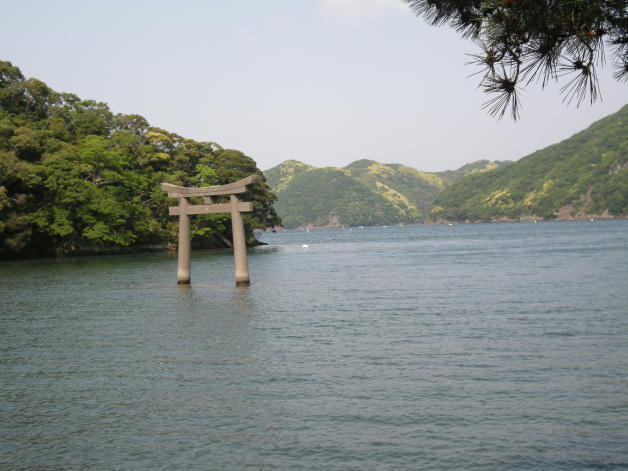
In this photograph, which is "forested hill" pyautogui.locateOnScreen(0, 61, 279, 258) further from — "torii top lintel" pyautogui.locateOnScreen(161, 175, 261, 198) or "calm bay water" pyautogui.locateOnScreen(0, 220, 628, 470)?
"calm bay water" pyautogui.locateOnScreen(0, 220, 628, 470)

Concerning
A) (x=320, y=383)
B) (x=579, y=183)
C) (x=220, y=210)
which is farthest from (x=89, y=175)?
(x=579, y=183)

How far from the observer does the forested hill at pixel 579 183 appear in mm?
163000

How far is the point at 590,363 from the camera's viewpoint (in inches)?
467

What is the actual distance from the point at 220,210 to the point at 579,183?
541ft

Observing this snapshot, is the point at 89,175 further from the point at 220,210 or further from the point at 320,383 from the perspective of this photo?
the point at 320,383

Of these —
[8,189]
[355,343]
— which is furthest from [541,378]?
[8,189]

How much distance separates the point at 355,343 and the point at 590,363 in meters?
5.09

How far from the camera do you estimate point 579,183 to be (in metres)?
172

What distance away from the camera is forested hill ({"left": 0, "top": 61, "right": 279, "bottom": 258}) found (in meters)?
49.0

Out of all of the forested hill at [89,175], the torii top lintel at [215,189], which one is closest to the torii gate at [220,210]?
the torii top lintel at [215,189]

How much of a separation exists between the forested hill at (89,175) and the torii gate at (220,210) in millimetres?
22434

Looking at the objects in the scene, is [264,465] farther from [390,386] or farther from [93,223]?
[93,223]

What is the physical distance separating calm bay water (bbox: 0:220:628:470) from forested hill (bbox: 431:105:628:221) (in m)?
155

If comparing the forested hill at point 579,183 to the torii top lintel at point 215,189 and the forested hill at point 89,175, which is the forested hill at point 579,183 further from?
the torii top lintel at point 215,189
